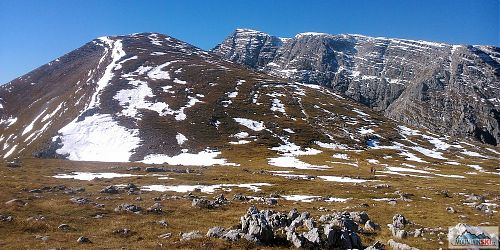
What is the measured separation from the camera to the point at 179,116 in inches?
5674

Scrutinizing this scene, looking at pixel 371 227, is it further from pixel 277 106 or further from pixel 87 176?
pixel 277 106

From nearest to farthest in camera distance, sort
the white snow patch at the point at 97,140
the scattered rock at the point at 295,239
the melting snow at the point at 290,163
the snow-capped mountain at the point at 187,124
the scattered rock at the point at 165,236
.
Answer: the scattered rock at the point at 295,239 → the scattered rock at the point at 165,236 → the melting snow at the point at 290,163 → the white snow patch at the point at 97,140 → the snow-capped mountain at the point at 187,124

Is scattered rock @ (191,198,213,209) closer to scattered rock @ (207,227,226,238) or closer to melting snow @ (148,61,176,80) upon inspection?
scattered rock @ (207,227,226,238)

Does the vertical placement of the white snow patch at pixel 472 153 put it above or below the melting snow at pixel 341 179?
above

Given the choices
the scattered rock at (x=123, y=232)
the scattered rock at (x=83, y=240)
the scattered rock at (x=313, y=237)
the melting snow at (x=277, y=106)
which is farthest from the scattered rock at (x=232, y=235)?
the melting snow at (x=277, y=106)

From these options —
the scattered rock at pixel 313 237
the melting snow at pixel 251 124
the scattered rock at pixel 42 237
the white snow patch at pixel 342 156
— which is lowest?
the scattered rock at pixel 42 237

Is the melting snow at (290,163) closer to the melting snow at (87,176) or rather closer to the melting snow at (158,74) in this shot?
the melting snow at (87,176)

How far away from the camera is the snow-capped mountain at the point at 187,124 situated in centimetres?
11812

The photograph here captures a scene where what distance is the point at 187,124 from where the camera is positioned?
137875 millimetres

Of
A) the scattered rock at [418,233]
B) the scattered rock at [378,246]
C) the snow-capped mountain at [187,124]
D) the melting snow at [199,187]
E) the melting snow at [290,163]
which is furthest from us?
the snow-capped mountain at [187,124]

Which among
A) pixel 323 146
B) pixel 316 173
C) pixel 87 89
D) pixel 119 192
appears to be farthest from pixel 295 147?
pixel 87 89

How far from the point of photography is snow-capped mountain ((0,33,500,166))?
388 ft

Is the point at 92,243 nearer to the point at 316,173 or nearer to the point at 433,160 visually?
the point at 316,173

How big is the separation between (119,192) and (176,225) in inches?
966
